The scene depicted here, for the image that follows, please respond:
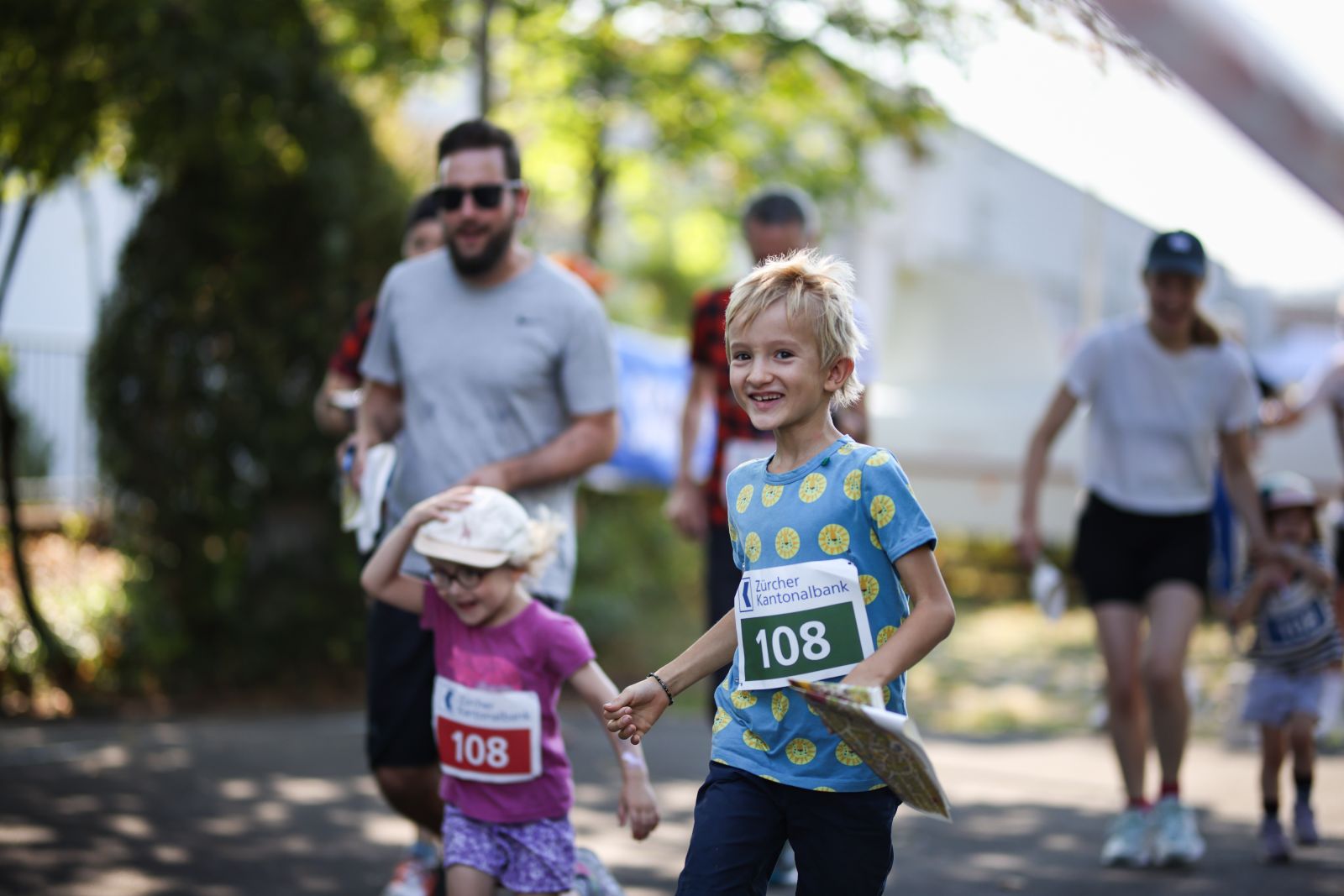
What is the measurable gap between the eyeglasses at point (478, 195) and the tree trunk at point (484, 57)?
5.46 meters

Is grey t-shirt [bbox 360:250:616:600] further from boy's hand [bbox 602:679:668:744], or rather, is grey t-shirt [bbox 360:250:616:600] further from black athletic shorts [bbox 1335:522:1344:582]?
black athletic shorts [bbox 1335:522:1344:582]

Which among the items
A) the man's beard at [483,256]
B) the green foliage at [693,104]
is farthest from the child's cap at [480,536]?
the green foliage at [693,104]

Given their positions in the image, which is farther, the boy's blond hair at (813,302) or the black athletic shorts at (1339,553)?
the black athletic shorts at (1339,553)

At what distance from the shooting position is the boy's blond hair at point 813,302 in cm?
308

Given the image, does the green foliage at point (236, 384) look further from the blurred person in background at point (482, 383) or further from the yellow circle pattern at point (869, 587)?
the yellow circle pattern at point (869, 587)

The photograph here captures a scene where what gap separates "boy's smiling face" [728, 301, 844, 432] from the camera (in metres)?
3.07

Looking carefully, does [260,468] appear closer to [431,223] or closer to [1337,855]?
[431,223]

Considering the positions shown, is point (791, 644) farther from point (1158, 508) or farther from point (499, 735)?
point (1158, 508)

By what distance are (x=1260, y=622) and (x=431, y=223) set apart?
3.46 meters

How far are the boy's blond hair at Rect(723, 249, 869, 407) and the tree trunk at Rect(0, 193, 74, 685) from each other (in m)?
6.67

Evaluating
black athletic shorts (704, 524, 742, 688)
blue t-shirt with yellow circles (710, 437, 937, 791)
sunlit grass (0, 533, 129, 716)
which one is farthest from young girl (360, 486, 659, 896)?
sunlit grass (0, 533, 129, 716)

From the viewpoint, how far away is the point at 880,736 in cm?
271

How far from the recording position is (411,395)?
→ 177 inches

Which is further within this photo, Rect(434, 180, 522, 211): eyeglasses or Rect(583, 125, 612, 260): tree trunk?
Rect(583, 125, 612, 260): tree trunk
